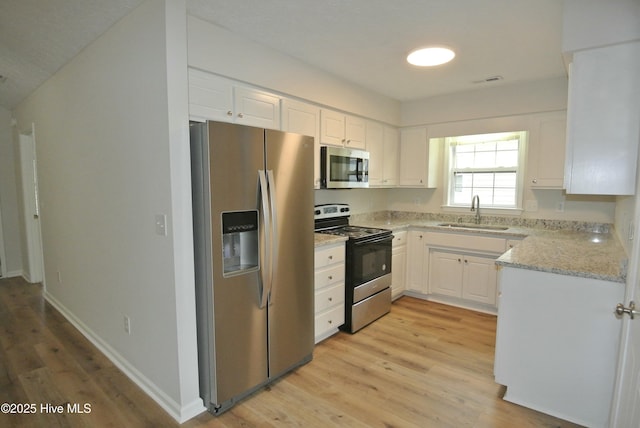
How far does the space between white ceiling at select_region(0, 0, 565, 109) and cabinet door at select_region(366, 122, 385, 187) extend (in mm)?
778

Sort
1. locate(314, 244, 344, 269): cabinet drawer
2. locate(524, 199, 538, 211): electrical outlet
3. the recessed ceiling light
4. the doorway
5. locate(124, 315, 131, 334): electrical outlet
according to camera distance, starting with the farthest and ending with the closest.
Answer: the doorway < locate(524, 199, 538, 211): electrical outlet < locate(314, 244, 344, 269): cabinet drawer < the recessed ceiling light < locate(124, 315, 131, 334): electrical outlet

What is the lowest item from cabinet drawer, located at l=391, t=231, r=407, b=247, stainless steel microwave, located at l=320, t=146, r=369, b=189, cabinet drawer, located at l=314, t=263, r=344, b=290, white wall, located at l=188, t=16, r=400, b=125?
cabinet drawer, located at l=314, t=263, r=344, b=290

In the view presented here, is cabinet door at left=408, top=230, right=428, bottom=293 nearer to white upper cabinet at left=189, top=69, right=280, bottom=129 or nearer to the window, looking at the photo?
the window

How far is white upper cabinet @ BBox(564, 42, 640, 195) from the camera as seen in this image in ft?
6.06

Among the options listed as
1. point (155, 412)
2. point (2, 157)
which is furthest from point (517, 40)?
point (2, 157)

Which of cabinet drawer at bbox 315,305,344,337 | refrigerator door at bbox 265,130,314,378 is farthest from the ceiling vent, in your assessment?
cabinet drawer at bbox 315,305,344,337

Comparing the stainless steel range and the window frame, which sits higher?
the window frame

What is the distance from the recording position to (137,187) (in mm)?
2154

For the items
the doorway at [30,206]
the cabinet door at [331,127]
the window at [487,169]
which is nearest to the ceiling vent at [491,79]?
the window at [487,169]

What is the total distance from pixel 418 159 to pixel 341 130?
1.40m

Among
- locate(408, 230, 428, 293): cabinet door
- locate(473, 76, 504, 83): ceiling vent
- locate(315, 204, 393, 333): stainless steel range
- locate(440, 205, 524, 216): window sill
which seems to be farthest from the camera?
locate(408, 230, 428, 293): cabinet door

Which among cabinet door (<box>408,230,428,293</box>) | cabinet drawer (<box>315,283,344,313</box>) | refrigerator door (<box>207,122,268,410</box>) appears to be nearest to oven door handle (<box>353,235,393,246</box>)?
cabinet drawer (<box>315,283,344,313</box>)

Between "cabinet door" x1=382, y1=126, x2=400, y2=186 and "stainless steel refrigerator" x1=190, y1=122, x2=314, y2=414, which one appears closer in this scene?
"stainless steel refrigerator" x1=190, y1=122, x2=314, y2=414

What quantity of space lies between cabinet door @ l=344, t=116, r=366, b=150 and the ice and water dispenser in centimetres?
179
